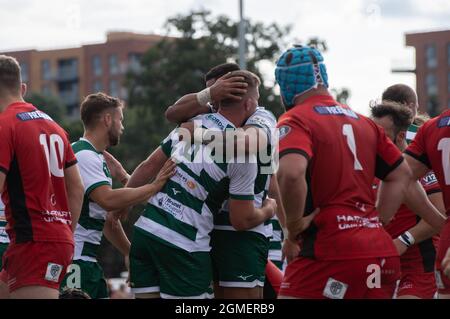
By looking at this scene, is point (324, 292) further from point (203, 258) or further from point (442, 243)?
point (203, 258)

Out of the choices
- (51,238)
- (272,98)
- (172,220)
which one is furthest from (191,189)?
(272,98)

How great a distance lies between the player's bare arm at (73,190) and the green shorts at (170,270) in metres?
0.54

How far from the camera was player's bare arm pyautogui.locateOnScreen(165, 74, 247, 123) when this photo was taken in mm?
8438

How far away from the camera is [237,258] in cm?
878

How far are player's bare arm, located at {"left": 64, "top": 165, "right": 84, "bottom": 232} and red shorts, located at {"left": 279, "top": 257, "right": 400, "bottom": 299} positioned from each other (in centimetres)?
206

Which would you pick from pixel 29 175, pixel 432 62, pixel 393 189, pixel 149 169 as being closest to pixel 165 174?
pixel 149 169

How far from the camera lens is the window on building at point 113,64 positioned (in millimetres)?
131375

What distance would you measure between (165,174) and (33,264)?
4.15ft

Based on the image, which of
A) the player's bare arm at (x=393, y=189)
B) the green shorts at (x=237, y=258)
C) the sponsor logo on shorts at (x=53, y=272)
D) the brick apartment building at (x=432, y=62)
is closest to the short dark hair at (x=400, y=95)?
the green shorts at (x=237, y=258)

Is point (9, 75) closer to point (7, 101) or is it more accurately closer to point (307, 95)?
point (7, 101)

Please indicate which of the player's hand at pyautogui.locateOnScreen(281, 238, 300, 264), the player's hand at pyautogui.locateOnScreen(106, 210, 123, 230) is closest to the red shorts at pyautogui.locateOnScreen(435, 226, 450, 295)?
the player's hand at pyautogui.locateOnScreen(281, 238, 300, 264)

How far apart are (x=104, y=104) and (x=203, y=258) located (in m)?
2.07

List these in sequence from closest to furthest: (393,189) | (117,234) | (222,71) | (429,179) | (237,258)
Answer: (393,189), (237,258), (222,71), (429,179), (117,234)
